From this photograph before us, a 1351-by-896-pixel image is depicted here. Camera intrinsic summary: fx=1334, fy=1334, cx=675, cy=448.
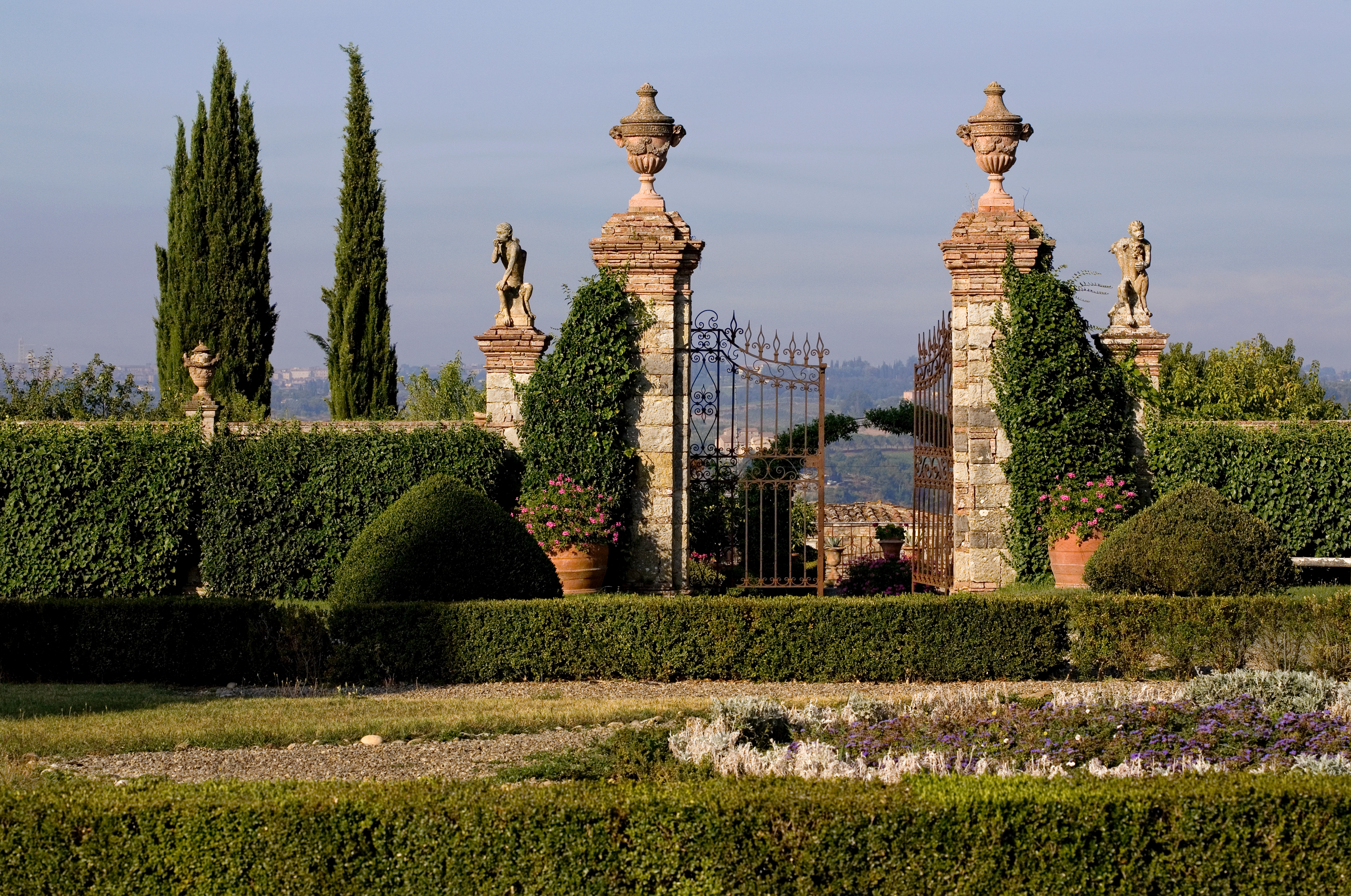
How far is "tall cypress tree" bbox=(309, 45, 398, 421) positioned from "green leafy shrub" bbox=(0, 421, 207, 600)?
28.4 feet

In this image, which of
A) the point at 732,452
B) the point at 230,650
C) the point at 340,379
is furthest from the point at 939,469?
the point at 340,379

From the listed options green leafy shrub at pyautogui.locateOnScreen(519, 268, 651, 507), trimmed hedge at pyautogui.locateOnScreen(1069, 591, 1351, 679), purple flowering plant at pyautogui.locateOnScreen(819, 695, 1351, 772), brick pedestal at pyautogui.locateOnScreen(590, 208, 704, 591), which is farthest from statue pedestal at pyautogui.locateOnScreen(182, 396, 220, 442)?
purple flowering plant at pyautogui.locateOnScreen(819, 695, 1351, 772)

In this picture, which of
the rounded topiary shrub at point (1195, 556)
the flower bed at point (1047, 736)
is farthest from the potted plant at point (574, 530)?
the flower bed at point (1047, 736)

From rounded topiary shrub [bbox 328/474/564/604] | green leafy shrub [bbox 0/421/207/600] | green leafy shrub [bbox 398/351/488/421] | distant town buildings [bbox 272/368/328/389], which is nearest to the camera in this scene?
rounded topiary shrub [bbox 328/474/564/604]

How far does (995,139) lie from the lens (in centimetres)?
1369

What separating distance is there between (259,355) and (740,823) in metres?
19.5

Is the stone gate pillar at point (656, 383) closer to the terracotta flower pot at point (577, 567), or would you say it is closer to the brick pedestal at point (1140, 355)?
the terracotta flower pot at point (577, 567)

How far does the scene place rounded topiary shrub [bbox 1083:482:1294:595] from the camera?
1134cm

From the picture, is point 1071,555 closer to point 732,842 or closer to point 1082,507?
point 1082,507

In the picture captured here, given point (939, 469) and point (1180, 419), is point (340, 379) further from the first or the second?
point (1180, 419)

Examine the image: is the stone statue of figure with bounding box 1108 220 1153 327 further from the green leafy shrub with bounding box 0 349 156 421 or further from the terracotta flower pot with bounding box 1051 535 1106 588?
the green leafy shrub with bounding box 0 349 156 421

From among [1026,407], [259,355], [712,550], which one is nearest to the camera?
[1026,407]

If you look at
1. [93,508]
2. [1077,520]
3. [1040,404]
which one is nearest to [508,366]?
[93,508]

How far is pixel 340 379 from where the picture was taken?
75.5 ft
